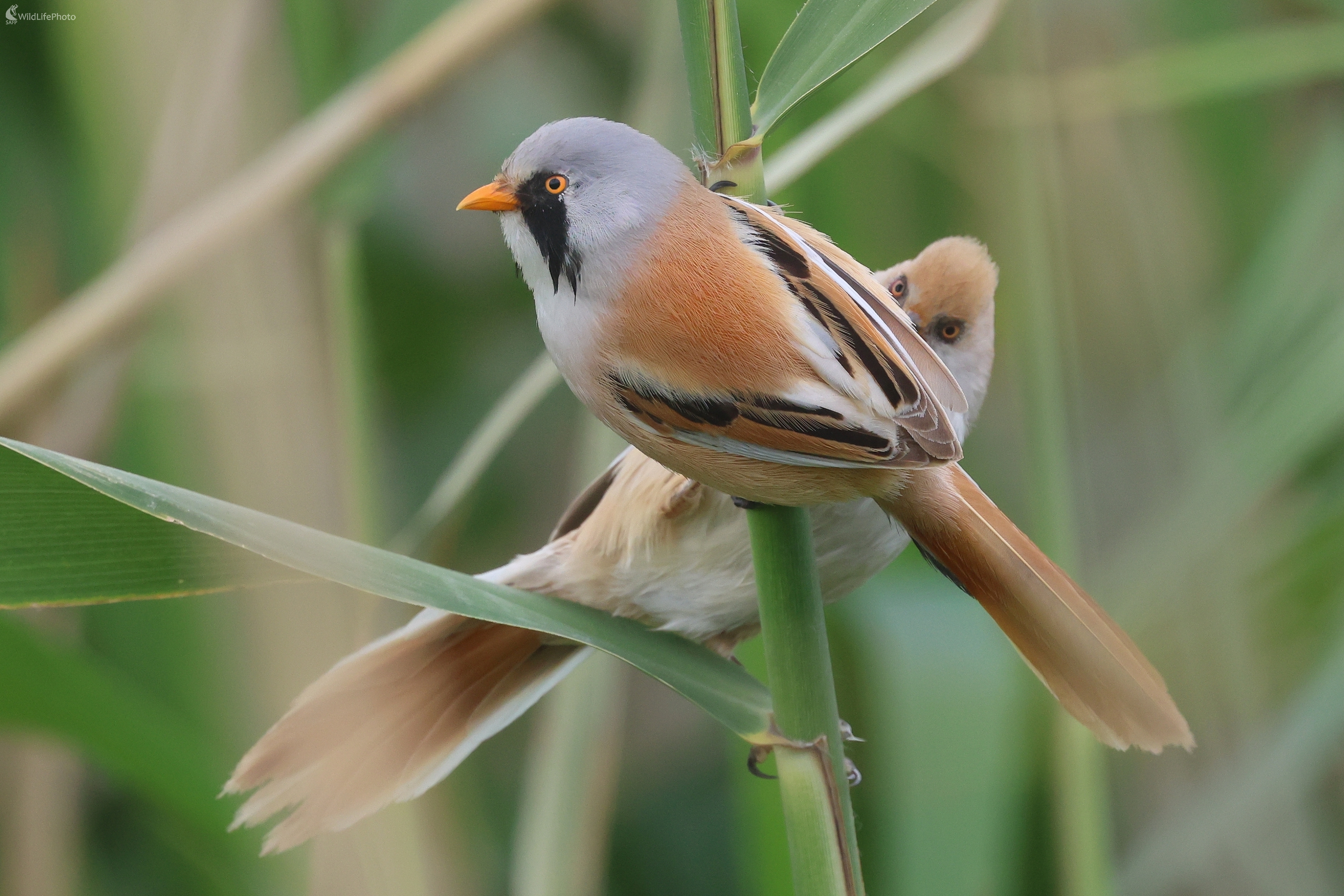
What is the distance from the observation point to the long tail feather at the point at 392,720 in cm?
86

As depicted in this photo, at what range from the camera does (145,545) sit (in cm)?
59

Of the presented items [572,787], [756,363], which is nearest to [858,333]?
[756,363]

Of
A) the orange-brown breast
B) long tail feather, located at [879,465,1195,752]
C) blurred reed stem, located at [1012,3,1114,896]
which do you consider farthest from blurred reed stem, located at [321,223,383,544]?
blurred reed stem, located at [1012,3,1114,896]

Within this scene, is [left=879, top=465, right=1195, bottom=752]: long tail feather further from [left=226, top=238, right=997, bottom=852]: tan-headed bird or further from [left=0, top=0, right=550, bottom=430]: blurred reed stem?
[left=0, top=0, right=550, bottom=430]: blurred reed stem

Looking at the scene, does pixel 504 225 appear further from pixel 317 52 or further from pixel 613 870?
pixel 613 870

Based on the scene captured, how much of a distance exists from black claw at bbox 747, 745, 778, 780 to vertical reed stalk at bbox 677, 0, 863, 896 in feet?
0.96

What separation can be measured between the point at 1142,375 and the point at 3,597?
63.0 inches

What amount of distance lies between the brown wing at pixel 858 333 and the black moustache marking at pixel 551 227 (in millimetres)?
124

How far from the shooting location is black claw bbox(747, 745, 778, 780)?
1.02m

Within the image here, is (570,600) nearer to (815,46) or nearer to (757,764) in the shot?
(757,764)

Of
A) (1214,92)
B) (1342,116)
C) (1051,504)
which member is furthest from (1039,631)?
(1342,116)

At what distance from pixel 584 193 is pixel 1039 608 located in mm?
475

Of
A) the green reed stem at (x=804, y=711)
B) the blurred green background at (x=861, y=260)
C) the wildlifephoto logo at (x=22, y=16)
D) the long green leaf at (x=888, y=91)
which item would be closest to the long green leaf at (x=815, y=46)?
the long green leaf at (x=888, y=91)

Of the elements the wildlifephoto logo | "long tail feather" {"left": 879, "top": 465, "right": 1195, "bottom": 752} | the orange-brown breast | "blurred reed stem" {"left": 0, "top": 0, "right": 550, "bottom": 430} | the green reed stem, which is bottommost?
the green reed stem
